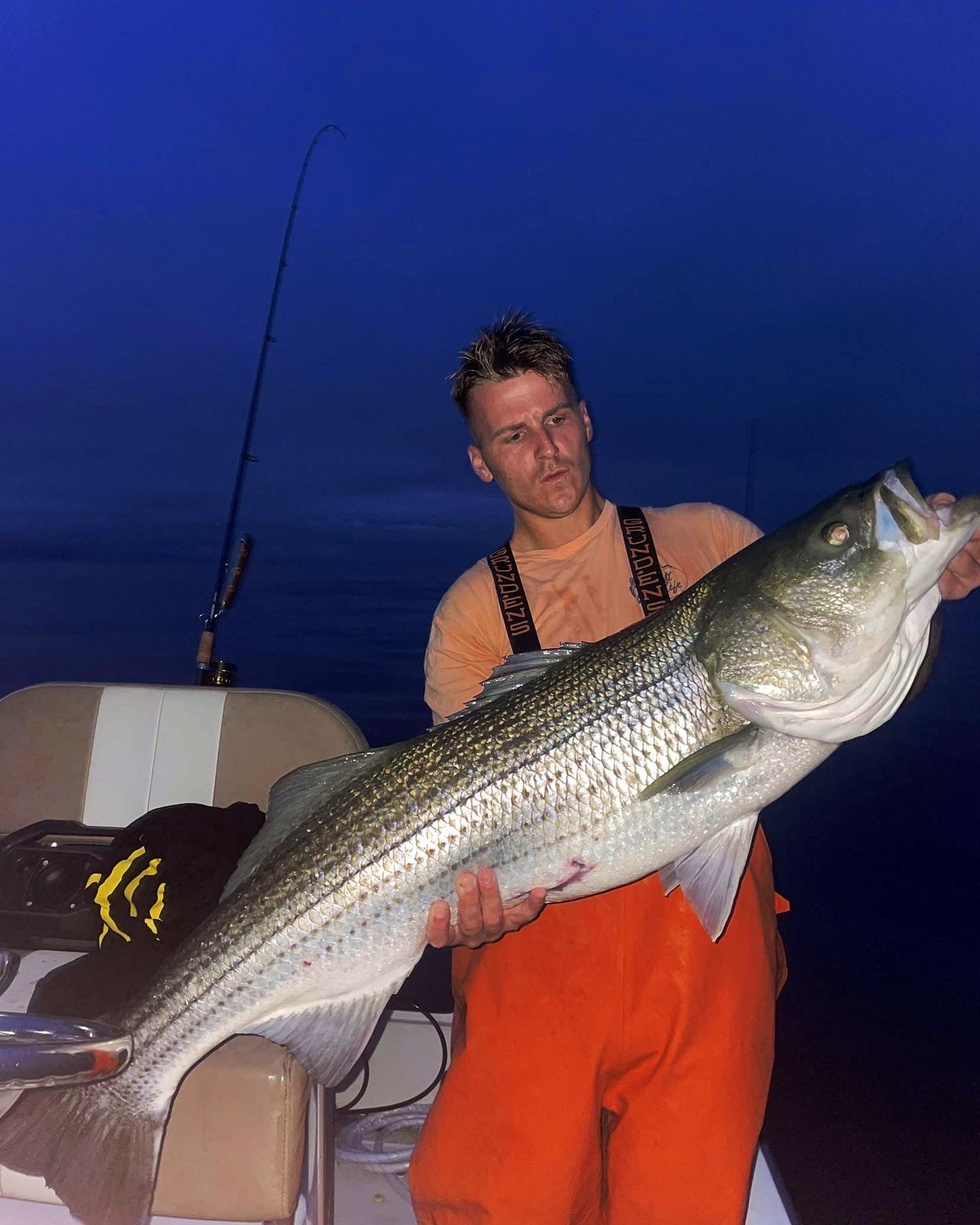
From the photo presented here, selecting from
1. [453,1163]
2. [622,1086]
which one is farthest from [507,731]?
[453,1163]

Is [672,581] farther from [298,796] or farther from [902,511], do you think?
[298,796]

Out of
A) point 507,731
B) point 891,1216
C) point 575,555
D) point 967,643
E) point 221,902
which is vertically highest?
point 967,643

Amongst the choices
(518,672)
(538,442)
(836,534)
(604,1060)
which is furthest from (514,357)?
(604,1060)

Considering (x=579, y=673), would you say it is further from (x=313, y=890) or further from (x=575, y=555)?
(x=313, y=890)

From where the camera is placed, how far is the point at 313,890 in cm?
228

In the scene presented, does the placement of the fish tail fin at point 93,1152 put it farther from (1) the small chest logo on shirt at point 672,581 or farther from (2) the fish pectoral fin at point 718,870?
(1) the small chest logo on shirt at point 672,581

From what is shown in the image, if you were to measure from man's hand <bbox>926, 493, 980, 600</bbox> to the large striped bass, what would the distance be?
178 mm

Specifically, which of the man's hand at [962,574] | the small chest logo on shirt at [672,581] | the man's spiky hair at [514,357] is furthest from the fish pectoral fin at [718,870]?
the man's spiky hair at [514,357]

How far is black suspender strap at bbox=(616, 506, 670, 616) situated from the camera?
9.21 ft

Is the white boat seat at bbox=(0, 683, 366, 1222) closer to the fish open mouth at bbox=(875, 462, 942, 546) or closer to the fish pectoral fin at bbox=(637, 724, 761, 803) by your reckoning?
the fish pectoral fin at bbox=(637, 724, 761, 803)

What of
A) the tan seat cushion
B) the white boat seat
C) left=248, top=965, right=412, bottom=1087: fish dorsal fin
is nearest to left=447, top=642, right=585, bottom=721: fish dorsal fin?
left=248, top=965, right=412, bottom=1087: fish dorsal fin

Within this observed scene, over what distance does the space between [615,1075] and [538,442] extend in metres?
1.97

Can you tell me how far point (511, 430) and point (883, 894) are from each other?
19.5 ft

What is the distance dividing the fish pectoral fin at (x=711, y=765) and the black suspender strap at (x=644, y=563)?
71 centimetres
